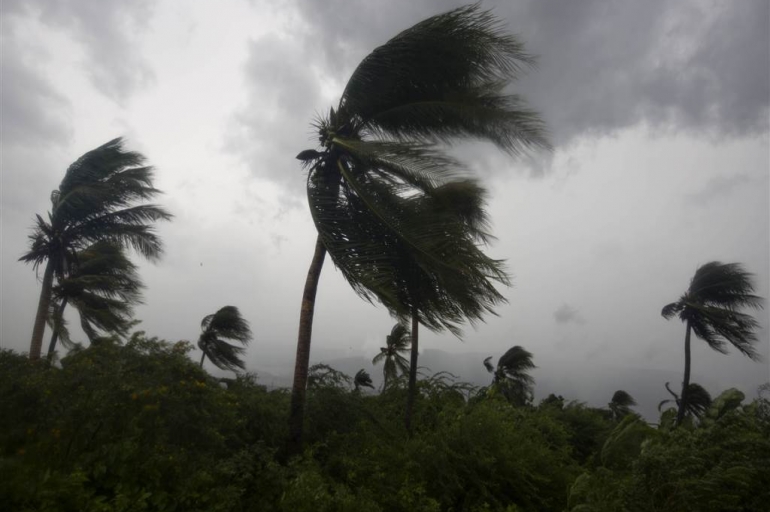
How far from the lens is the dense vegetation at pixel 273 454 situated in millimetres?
4730

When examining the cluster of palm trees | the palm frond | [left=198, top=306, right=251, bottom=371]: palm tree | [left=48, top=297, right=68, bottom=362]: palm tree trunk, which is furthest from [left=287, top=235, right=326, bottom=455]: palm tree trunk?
[left=198, top=306, right=251, bottom=371]: palm tree

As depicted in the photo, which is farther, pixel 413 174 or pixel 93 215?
pixel 93 215

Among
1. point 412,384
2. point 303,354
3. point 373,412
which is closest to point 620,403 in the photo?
point 412,384

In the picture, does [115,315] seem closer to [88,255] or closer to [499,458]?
[88,255]

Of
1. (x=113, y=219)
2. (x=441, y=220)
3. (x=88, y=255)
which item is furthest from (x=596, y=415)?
(x=88, y=255)

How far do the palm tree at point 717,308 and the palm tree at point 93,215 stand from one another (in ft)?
66.5

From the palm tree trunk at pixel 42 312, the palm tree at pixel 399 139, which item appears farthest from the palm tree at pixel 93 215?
the palm tree at pixel 399 139

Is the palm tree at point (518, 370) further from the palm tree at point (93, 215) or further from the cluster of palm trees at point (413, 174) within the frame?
the palm tree at point (93, 215)

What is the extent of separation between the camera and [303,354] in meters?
7.94

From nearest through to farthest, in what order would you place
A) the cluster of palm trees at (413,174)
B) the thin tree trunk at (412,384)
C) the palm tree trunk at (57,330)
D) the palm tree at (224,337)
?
the cluster of palm trees at (413,174), the thin tree trunk at (412,384), the palm tree trunk at (57,330), the palm tree at (224,337)

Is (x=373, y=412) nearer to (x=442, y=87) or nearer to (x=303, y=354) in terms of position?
(x=303, y=354)

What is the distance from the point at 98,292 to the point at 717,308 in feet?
74.7

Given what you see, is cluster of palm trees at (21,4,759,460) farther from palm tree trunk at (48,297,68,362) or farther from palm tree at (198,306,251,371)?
palm tree at (198,306,251,371)

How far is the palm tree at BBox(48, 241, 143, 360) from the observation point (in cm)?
1231
